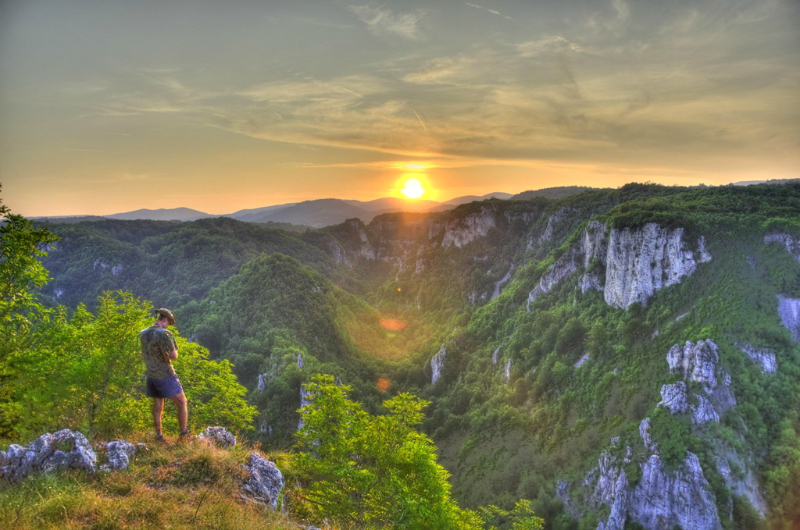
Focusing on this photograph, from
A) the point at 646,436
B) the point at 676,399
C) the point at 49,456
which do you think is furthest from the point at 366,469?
the point at 676,399

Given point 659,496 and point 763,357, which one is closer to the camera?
point 659,496

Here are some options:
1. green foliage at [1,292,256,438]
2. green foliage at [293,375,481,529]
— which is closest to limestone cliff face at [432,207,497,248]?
green foliage at [1,292,256,438]

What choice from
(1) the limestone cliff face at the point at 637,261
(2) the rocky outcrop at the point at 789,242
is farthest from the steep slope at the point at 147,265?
(2) the rocky outcrop at the point at 789,242

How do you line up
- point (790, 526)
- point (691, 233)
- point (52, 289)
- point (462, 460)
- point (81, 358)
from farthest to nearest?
point (52, 289)
point (462, 460)
point (691, 233)
point (790, 526)
point (81, 358)

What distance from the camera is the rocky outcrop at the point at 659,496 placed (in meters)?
44.4

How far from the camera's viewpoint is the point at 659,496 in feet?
155

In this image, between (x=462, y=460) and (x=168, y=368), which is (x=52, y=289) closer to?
(x=462, y=460)

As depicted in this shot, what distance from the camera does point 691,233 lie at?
65.9m

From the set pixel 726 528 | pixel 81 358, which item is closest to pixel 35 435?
pixel 81 358

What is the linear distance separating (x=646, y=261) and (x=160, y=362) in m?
79.3

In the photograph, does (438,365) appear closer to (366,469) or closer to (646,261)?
(646,261)

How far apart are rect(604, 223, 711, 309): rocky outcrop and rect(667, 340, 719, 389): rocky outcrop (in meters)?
17.9

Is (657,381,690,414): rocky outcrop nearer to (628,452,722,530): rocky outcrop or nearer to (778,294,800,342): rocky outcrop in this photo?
(628,452,722,530): rocky outcrop

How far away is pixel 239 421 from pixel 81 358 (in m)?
8.20
